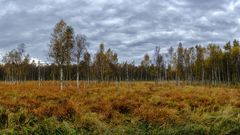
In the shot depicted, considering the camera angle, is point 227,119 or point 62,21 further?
point 62,21

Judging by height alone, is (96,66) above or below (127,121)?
above

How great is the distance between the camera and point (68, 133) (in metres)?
8.17

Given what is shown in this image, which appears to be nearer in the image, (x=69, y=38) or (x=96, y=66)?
(x=69, y=38)

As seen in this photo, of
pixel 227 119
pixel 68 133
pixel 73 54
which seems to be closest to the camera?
pixel 68 133

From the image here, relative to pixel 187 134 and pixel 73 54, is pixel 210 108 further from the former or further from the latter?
pixel 73 54

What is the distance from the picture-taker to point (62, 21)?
126 feet

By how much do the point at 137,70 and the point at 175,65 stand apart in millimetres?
33511

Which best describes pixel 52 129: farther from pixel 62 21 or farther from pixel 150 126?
pixel 62 21

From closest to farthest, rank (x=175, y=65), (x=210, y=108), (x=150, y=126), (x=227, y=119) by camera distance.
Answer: (x=150, y=126), (x=227, y=119), (x=210, y=108), (x=175, y=65)

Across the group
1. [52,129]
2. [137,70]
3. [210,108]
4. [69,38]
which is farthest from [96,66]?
[52,129]

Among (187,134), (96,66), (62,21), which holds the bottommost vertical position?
(187,134)

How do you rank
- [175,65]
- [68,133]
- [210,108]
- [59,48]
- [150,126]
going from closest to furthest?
[68,133] → [150,126] → [210,108] → [59,48] → [175,65]

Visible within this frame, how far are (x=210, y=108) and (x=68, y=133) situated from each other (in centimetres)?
826

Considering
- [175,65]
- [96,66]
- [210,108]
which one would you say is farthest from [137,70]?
[210,108]
